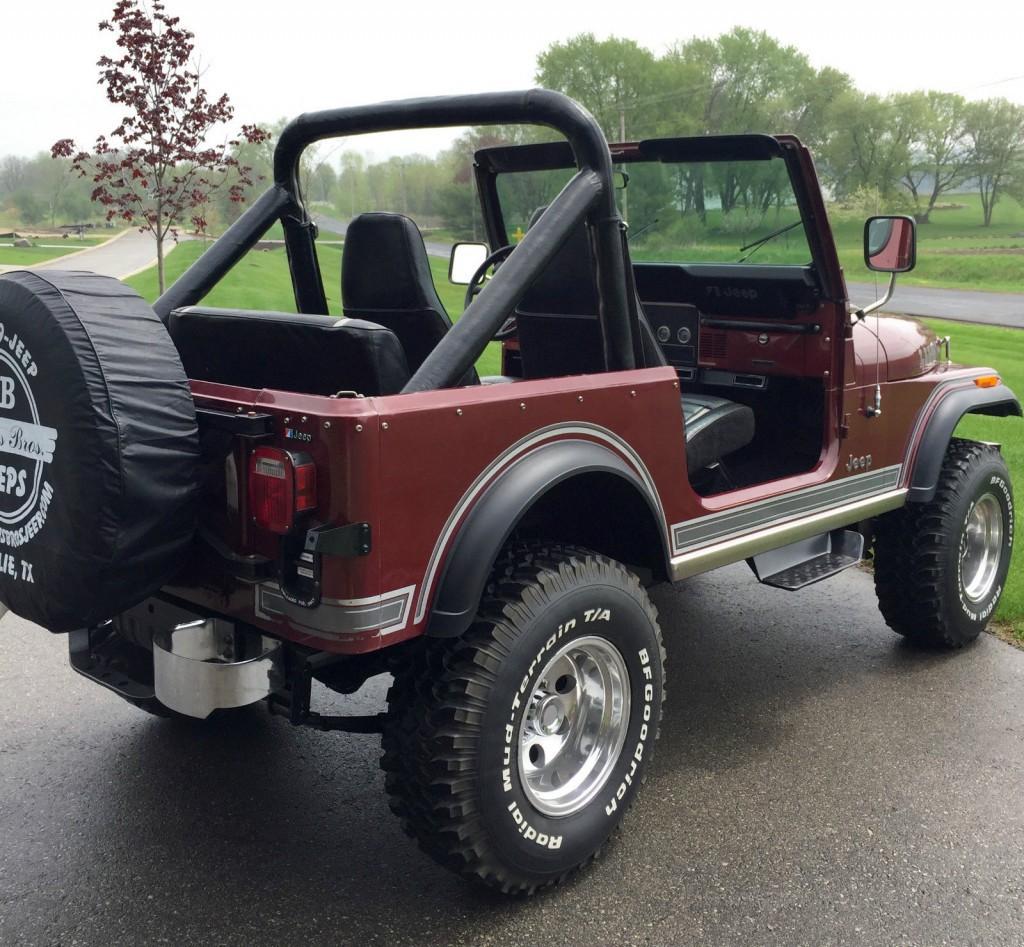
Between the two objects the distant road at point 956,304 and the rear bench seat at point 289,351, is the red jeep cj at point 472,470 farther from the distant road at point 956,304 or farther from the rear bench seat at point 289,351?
the distant road at point 956,304

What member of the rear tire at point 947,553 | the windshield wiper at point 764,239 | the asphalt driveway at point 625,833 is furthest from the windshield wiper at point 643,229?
the asphalt driveway at point 625,833

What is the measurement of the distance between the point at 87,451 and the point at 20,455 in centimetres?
27

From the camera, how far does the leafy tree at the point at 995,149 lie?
72250mm

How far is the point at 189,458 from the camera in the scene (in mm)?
2301

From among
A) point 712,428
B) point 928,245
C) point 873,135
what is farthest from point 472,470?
point 873,135

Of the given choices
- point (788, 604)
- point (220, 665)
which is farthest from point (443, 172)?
point (220, 665)

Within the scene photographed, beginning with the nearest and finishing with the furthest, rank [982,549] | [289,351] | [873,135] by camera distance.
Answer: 1. [289,351]
2. [982,549]
3. [873,135]

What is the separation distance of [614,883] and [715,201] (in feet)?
8.30

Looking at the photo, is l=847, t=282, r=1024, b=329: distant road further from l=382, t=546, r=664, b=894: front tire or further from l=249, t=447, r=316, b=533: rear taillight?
l=249, t=447, r=316, b=533: rear taillight

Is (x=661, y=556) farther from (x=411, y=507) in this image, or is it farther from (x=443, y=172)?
(x=443, y=172)

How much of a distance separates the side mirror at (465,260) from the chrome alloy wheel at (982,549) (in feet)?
7.75

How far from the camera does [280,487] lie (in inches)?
90.7

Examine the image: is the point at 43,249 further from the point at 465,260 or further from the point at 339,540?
the point at 339,540

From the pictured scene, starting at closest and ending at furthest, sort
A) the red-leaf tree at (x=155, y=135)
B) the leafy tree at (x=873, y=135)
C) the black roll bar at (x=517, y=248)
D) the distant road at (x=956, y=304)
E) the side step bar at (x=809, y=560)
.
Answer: the black roll bar at (x=517, y=248) → the side step bar at (x=809, y=560) → the red-leaf tree at (x=155, y=135) → the distant road at (x=956, y=304) → the leafy tree at (x=873, y=135)
